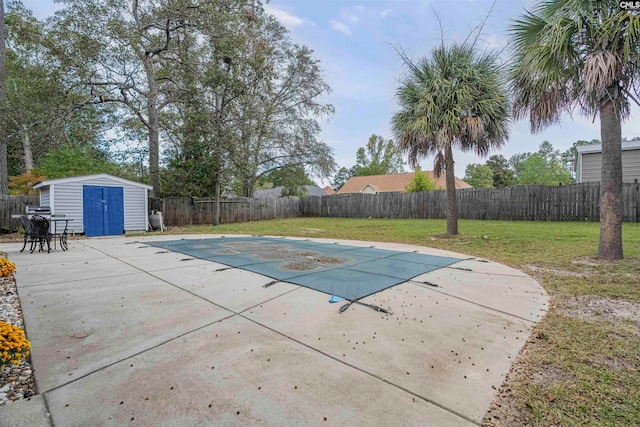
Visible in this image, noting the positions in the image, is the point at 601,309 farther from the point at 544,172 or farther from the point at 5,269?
the point at 544,172

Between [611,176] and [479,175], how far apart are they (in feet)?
124

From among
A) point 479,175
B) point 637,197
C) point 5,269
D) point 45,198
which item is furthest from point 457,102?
point 479,175

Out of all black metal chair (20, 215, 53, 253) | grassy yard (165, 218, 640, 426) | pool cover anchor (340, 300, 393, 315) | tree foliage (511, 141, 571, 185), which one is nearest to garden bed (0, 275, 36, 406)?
pool cover anchor (340, 300, 393, 315)

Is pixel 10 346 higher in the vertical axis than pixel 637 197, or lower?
lower

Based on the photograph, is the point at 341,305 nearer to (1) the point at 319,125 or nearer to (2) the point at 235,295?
(2) the point at 235,295

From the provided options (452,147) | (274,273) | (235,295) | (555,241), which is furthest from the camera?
(452,147)

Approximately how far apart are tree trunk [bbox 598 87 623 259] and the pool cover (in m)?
2.34

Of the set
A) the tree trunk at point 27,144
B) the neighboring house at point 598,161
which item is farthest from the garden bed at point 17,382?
the neighboring house at point 598,161

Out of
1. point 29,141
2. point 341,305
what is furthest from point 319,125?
point 341,305

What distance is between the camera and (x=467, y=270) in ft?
14.0

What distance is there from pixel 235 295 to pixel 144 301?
84 cm

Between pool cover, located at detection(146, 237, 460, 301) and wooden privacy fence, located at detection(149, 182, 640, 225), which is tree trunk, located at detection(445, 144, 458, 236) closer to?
pool cover, located at detection(146, 237, 460, 301)

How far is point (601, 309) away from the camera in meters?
2.78

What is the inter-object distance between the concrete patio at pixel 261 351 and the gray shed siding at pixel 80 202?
676 centimetres
